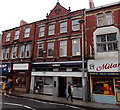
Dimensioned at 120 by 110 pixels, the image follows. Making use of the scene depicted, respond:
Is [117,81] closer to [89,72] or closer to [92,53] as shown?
[89,72]

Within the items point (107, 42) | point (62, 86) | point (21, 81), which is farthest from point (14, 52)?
point (107, 42)

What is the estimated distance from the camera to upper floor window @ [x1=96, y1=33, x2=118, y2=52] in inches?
444

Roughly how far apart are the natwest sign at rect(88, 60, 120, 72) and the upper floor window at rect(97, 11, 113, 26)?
4.47 m

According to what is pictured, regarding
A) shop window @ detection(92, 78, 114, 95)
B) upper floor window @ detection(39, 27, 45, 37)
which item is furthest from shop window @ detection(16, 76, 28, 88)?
shop window @ detection(92, 78, 114, 95)

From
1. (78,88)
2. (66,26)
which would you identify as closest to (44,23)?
(66,26)

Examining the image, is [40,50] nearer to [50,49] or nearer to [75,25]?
[50,49]

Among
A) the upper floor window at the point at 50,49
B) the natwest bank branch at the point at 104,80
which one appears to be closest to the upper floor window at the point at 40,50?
the upper floor window at the point at 50,49

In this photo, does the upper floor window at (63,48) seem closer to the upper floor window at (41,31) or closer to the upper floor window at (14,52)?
the upper floor window at (41,31)

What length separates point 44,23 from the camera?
16.6 meters

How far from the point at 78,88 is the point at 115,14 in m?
9.27

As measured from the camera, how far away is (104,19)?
12141mm

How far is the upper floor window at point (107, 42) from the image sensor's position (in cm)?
1127

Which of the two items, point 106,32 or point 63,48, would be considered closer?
point 106,32

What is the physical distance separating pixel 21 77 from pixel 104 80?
39.1 feet
